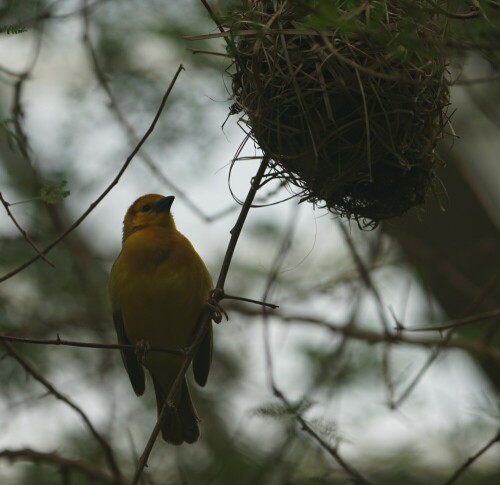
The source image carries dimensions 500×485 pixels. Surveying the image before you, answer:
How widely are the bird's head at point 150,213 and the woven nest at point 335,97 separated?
160cm

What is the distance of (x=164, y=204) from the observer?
14.9 feet

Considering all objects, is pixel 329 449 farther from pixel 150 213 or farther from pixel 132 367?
pixel 150 213

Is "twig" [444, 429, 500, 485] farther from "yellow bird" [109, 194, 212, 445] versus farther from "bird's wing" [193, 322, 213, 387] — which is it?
"bird's wing" [193, 322, 213, 387]

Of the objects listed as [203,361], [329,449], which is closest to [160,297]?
[203,361]

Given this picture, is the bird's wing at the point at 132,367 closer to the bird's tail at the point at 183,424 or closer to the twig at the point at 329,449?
the bird's tail at the point at 183,424

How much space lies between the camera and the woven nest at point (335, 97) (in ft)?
8.82

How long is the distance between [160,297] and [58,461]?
84 centimetres

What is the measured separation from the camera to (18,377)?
5691mm

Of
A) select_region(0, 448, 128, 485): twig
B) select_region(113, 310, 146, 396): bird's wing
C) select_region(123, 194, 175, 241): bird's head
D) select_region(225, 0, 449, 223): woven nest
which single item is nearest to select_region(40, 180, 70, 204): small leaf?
select_region(225, 0, 449, 223): woven nest

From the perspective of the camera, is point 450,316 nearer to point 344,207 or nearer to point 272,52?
point 344,207

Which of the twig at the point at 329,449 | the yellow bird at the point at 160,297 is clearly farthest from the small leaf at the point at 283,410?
the yellow bird at the point at 160,297

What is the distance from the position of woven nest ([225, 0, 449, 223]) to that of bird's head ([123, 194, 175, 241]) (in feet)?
5.26

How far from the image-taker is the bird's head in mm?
4527


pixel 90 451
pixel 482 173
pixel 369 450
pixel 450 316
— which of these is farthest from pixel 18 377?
pixel 482 173
